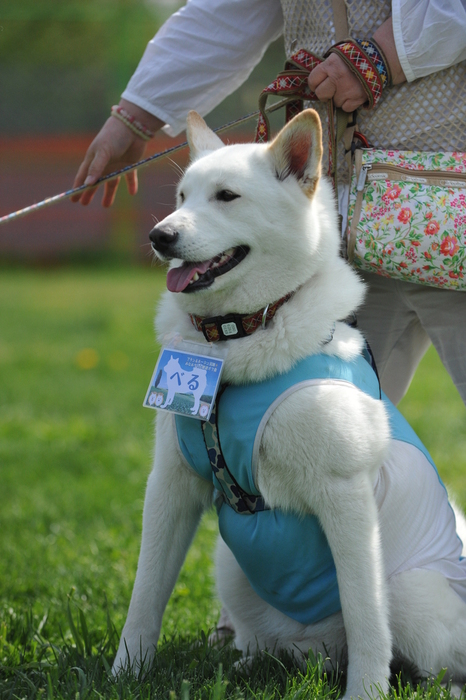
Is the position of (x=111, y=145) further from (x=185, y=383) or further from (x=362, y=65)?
(x=185, y=383)

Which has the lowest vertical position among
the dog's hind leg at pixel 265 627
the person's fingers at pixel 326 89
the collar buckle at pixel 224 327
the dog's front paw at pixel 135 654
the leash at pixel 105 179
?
the dog's hind leg at pixel 265 627

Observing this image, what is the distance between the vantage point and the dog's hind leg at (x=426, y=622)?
196cm

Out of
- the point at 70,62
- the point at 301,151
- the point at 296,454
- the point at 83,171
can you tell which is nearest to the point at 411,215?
the point at 301,151

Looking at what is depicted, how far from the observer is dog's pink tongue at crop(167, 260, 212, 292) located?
1.88 m

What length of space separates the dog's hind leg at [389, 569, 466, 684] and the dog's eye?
3.70ft

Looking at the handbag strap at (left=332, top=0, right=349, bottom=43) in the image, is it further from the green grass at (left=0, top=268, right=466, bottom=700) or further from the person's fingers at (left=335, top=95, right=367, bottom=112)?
the green grass at (left=0, top=268, right=466, bottom=700)

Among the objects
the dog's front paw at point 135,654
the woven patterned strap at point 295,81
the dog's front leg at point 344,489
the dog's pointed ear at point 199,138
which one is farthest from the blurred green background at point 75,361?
the dog's front leg at point 344,489

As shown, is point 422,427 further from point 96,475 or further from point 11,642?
point 11,642

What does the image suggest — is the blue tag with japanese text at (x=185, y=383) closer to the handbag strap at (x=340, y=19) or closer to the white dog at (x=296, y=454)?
the white dog at (x=296, y=454)

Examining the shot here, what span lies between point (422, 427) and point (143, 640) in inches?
119

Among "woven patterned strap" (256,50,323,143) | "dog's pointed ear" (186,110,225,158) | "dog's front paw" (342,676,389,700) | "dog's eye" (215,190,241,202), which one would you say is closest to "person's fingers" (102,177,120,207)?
"dog's pointed ear" (186,110,225,158)

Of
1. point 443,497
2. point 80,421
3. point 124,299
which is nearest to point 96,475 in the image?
point 80,421

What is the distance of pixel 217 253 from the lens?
1872 mm

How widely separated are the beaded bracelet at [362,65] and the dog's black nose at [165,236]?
681 millimetres
